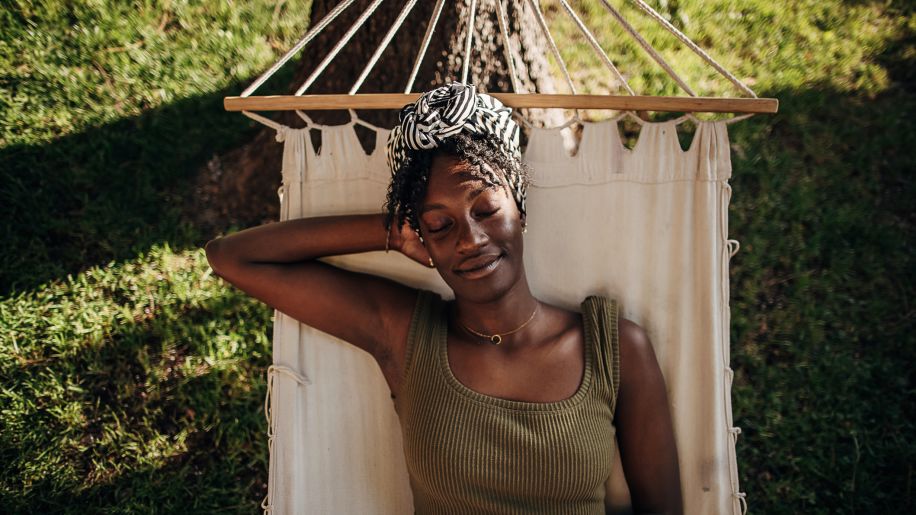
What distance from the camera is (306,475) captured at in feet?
7.59

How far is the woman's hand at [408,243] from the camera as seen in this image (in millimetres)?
2109

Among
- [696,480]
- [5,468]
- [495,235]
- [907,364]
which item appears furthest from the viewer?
[907,364]

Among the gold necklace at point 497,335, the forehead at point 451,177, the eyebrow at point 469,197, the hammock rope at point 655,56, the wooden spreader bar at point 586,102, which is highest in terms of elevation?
the hammock rope at point 655,56

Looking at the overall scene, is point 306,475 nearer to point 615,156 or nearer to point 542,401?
point 542,401

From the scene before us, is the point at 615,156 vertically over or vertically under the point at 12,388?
over

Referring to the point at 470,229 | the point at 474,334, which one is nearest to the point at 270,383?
the point at 474,334

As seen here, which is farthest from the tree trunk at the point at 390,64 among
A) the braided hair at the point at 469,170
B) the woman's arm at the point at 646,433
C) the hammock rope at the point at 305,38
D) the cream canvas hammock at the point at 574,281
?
the woman's arm at the point at 646,433

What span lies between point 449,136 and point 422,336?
0.62 m

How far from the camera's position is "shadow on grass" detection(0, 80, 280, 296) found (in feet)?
10.1

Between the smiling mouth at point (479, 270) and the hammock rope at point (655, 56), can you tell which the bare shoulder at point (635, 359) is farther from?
the hammock rope at point (655, 56)

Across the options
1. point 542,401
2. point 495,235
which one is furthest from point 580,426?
point 495,235

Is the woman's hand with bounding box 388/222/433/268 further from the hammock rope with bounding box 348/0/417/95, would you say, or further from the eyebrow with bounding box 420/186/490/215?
the hammock rope with bounding box 348/0/417/95

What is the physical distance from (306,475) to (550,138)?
147cm

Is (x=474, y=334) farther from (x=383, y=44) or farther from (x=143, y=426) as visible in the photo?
(x=143, y=426)
